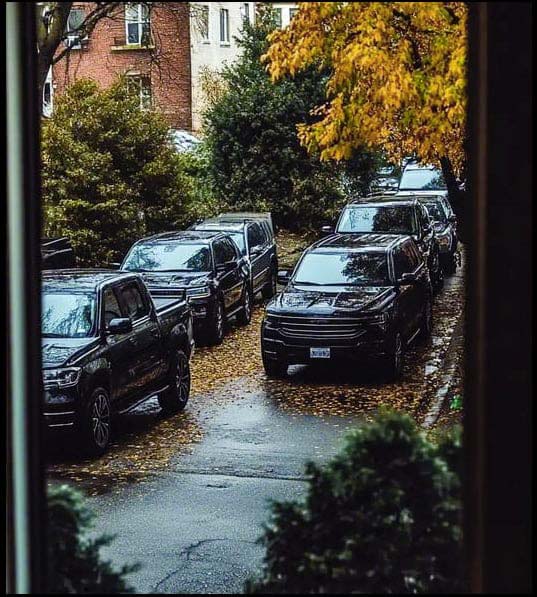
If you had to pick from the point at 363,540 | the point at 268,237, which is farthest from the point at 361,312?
the point at 363,540

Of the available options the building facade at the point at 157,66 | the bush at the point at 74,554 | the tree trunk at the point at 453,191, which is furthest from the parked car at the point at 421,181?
the bush at the point at 74,554

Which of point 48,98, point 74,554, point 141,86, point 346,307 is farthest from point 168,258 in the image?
point 74,554

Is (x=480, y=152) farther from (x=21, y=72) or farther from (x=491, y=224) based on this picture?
(x=21, y=72)

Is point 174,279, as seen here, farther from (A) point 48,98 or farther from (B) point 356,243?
(A) point 48,98

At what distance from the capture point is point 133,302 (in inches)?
491

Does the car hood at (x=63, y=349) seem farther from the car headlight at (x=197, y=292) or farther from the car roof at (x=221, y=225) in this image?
the car roof at (x=221, y=225)

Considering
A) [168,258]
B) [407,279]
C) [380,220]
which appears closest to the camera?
[407,279]

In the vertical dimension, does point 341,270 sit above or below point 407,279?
above

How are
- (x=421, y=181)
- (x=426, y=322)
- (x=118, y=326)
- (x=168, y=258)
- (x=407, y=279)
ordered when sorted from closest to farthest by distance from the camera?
(x=118, y=326) < (x=407, y=279) < (x=426, y=322) < (x=168, y=258) < (x=421, y=181)

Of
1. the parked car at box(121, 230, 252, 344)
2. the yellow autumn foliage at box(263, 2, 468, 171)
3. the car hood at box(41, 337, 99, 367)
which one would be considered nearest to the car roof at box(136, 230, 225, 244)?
the parked car at box(121, 230, 252, 344)

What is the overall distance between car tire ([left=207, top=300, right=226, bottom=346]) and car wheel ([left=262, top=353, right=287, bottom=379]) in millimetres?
2440

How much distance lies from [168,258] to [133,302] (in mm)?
5782

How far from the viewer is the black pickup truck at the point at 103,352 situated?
10.6 meters

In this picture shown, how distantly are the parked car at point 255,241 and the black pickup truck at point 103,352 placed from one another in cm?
713
